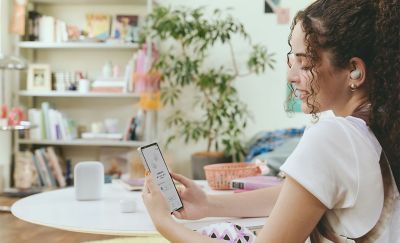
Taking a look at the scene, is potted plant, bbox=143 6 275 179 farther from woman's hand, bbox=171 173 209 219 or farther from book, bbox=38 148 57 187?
woman's hand, bbox=171 173 209 219

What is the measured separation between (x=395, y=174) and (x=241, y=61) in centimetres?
353

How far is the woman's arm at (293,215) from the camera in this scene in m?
0.83

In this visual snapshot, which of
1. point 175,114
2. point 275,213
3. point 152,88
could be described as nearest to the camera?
point 275,213

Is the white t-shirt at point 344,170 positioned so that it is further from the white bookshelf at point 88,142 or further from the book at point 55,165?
the book at point 55,165

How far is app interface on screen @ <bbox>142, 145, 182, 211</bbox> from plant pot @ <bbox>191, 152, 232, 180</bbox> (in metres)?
2.77

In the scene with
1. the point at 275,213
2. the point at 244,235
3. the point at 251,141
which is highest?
the point at 275,213

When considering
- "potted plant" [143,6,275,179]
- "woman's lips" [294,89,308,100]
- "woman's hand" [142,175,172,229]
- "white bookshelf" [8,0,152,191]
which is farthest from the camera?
"white bookshelf" [8,0,152,191]

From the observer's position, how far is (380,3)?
34.2 inches

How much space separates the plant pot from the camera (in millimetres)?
3992

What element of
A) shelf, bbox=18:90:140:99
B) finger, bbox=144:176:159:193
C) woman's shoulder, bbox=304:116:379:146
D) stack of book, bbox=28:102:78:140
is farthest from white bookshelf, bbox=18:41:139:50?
woman's shoulder, bbox=304:116:379:146

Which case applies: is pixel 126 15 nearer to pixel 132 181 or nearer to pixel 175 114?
pixel 175 114

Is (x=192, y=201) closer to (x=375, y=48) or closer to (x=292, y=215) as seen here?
(x=292, y=215)

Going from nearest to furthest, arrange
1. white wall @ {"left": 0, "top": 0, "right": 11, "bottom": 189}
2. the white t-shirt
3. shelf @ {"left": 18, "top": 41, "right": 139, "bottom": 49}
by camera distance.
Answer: the white t-shirt < shelf @ {"left": 18, "top": 41, "right": 139, "bottom": 49} < white wall @ {"left": 0, "top": 0, "right": 11, "bottom": 189}

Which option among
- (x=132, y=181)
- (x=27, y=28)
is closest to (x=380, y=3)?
(x=132, y=181)
